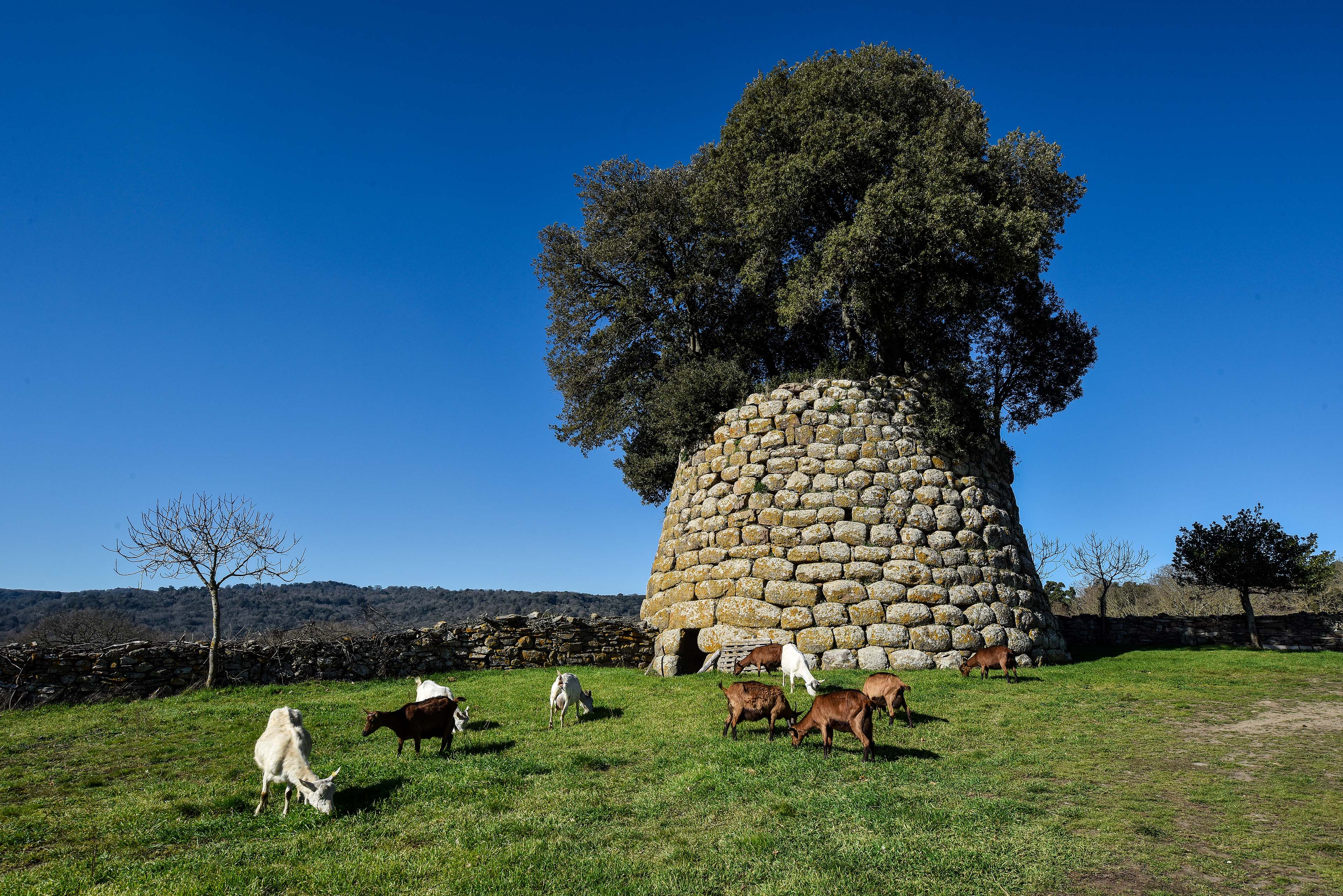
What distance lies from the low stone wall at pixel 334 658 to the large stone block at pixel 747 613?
295 centimetres

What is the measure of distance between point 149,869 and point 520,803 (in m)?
3.12

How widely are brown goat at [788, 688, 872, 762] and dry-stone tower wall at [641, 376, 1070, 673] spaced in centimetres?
795

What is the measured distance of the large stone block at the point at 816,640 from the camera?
1666cm

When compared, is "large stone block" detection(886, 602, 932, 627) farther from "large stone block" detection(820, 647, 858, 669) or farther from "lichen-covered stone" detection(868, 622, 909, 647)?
"large stone block" detection(820, 647, 858, 669)

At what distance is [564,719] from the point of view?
1132cm

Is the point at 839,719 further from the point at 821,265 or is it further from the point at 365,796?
the point at 821,265

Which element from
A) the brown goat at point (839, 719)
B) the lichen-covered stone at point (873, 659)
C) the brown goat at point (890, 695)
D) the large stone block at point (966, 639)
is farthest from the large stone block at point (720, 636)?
the brown goat at point (839, 719)

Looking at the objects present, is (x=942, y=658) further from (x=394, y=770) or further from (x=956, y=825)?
(x=394, y=770)

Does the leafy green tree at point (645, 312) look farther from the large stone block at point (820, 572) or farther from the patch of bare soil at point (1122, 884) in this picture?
the patch of bare soil at point (1122, 884)

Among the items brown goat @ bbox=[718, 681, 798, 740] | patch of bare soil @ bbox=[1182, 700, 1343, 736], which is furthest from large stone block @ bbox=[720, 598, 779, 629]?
patch of bare soil @ bbox=[1182, 700, 1343, 736]

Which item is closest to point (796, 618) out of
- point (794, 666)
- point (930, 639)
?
point (930, 639)

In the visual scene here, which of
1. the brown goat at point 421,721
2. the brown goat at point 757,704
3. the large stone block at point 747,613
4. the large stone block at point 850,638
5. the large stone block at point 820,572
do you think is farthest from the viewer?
the large stone block at point 820,572

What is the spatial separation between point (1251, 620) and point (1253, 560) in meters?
2.46

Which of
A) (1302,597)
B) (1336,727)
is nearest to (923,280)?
(1336,727)
